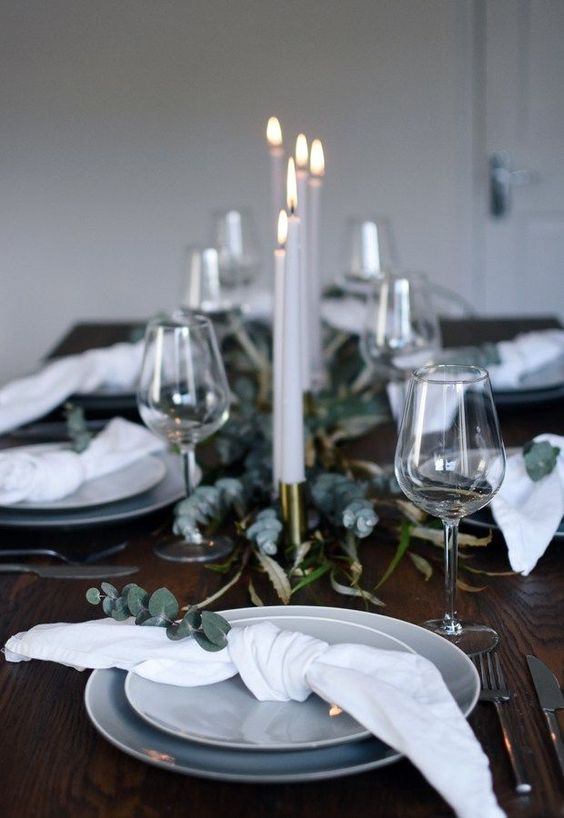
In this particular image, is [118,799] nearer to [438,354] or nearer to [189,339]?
[189,339]

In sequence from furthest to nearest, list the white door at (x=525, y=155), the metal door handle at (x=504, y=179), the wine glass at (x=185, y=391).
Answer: the metal door handle at (x=504, y=179), the white door at (x=525, y=155), the wine glass at (x=185, y=391)

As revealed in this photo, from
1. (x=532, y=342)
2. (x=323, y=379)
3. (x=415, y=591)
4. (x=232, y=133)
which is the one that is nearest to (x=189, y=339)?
(x=415, y=591)

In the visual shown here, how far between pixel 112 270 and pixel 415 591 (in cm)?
306

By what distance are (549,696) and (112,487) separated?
0.62 metres

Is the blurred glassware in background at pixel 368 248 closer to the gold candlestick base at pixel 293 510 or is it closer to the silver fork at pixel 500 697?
the gold candlestick base at pixel 293 510

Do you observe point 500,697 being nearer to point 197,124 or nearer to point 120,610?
point 120,610

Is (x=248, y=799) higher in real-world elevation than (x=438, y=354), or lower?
lower

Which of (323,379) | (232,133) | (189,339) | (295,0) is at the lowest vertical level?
(323,379)

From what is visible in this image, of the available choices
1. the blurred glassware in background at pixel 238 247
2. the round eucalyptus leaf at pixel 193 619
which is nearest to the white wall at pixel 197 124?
the blurred glassware in background at pixel 238 247

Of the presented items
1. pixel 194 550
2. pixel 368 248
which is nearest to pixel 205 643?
pixel 194 550

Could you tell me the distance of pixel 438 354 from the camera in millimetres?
1508

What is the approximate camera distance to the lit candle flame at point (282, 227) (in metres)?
1.03

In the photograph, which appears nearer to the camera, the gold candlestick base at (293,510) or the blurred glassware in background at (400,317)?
the gold candlestick base at (293,510)

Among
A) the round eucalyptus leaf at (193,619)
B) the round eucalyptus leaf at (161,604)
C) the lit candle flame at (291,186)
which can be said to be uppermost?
the lit candle flame at (291,186)
